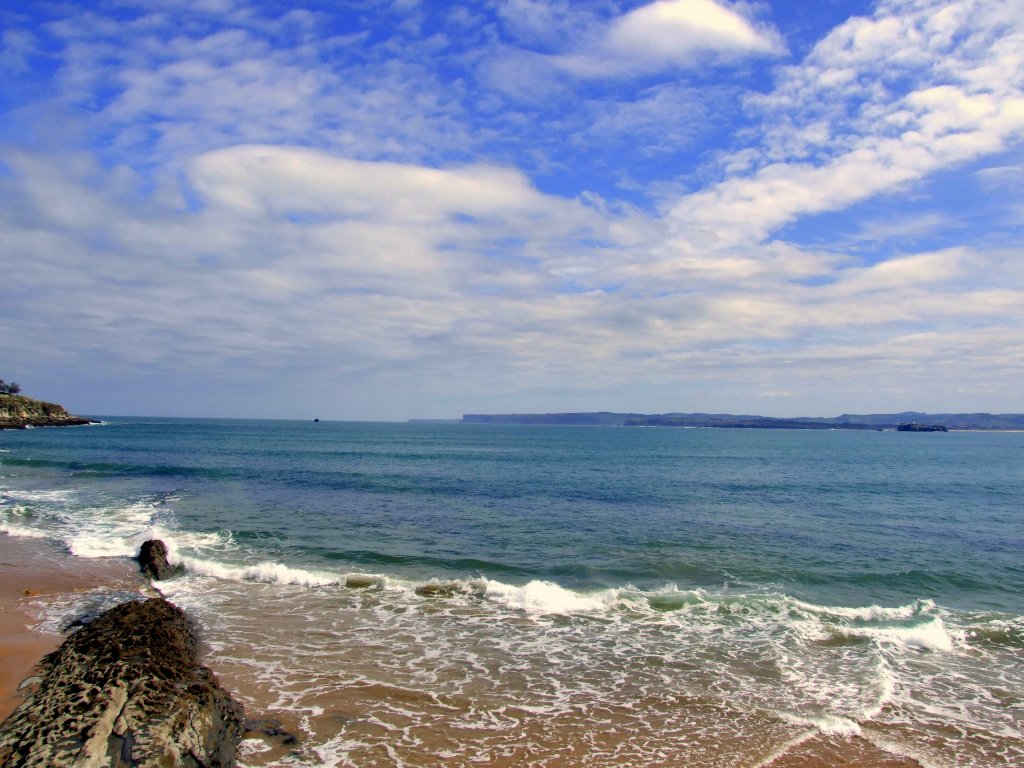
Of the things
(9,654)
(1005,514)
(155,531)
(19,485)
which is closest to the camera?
(9,654)

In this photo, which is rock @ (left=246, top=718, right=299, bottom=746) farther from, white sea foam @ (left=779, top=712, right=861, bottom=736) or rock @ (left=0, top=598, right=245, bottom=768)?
white sea foam @ (left=779, top=712, right=861, bottom=736)

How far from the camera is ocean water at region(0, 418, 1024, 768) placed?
31.5 ft

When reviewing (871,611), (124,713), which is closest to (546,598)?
(871,611)

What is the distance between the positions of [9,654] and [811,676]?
50.7ft

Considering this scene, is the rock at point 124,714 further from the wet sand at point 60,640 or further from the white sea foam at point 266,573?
the white sea foam at point 266,573

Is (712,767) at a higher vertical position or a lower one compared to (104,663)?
lower

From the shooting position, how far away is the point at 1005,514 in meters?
Result: 33.5

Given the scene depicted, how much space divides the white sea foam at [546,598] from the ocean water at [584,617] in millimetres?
79

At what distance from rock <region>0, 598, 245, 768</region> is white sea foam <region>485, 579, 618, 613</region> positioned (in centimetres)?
843

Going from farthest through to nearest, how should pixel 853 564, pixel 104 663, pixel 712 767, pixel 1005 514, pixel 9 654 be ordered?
pixel 1005 514, pixel 853 564, pixel 9 654, pixel 104 663, pixel 712 767

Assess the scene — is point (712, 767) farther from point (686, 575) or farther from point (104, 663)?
point (686, 575)

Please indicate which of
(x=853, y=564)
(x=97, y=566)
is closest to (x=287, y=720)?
(x=97, y=566)

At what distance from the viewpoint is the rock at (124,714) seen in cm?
715

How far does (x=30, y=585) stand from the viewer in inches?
642
